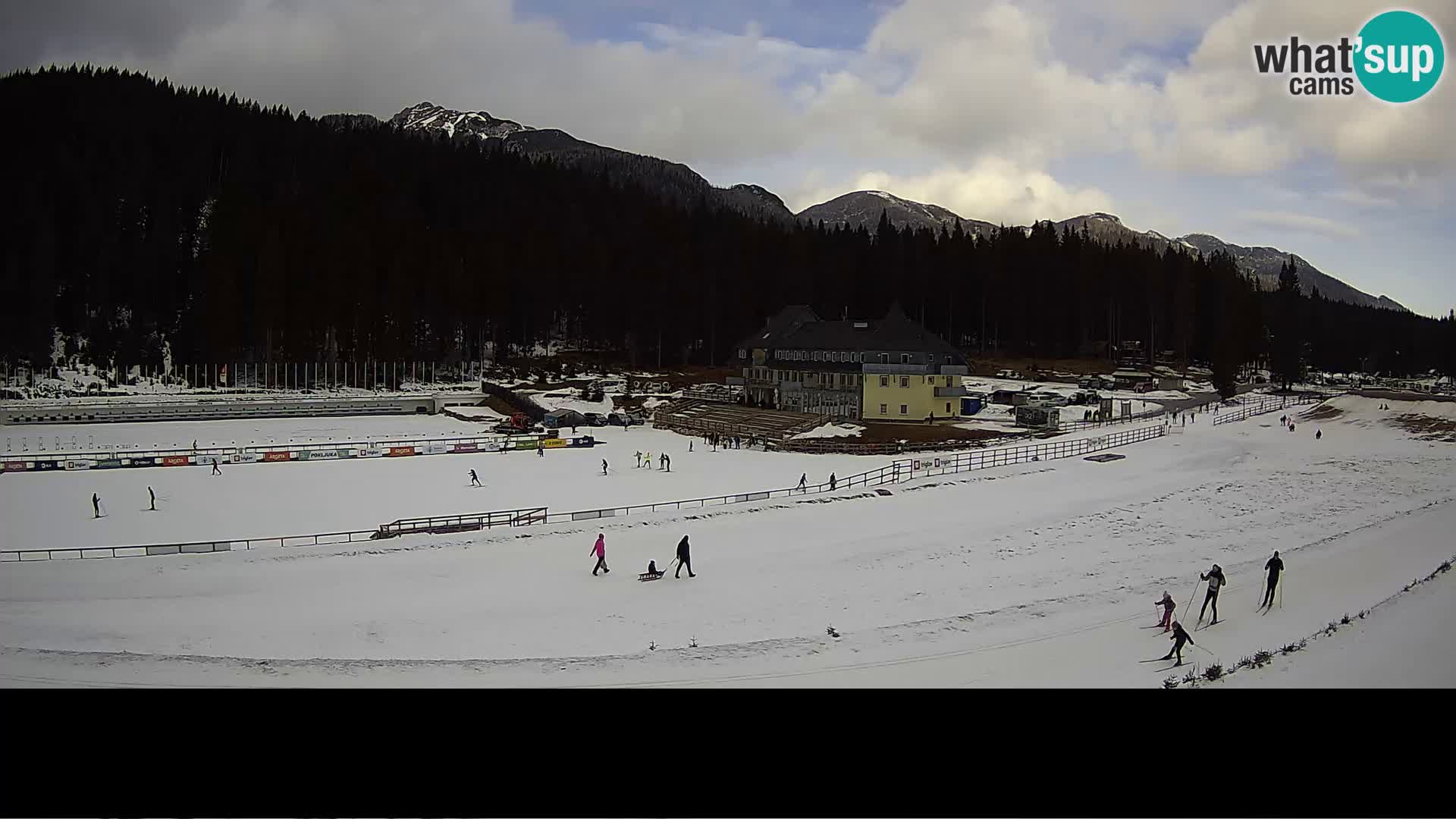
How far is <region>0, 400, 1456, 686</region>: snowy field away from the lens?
35.4 feet

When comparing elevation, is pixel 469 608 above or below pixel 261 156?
below

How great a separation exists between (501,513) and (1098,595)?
13.6 metres

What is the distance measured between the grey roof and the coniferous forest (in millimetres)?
17101

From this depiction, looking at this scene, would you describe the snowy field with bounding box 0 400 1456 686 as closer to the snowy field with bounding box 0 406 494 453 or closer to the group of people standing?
the group of people standing

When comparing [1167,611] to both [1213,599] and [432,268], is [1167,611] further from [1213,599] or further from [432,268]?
[432,268]

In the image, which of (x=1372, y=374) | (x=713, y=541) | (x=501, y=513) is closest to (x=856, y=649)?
(x=713, y=541)

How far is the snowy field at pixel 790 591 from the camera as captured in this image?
10.8 meters

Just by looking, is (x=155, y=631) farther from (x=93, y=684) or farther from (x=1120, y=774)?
(x=1120, y=774)

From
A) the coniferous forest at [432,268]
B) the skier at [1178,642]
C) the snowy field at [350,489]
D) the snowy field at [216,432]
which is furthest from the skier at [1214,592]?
the coniferous forest at [432,268]

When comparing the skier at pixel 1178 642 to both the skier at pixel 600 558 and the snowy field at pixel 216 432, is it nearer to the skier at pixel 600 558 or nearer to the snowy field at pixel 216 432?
the skier at pixel 600 558

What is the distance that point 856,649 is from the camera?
1166 centimetres

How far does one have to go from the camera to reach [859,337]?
44.9 meters

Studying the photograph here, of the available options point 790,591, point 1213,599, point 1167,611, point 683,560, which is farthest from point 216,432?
point 1213,599

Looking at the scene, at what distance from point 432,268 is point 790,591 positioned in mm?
59539
